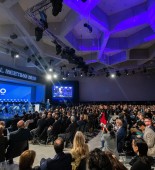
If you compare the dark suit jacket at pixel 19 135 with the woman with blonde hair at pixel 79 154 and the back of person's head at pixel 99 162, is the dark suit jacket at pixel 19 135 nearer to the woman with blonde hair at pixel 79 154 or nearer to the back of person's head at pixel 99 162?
the woman with blonde hair at pixel 79 154

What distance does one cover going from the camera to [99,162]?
2312mm

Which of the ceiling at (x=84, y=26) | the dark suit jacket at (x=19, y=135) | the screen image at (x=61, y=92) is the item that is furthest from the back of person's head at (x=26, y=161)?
the screen image at (x=61, y=92)

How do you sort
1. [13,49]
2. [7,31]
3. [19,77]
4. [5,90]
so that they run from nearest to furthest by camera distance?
[7,31], [13,49], [19,77], [5,90]

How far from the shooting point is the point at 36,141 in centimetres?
841

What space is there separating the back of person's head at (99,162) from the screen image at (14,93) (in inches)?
619

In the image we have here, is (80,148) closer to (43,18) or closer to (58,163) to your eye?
(58,163)

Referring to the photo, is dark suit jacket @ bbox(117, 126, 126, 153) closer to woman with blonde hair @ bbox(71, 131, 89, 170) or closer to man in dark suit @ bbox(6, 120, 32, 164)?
woman with blonde hair @ bbox(71, 131, 89, 170)

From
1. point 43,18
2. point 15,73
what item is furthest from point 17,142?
point 15,73

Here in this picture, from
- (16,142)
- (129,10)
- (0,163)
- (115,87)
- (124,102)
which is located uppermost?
(129,10)

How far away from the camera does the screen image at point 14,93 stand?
56.0ft

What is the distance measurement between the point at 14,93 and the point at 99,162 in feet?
57.1

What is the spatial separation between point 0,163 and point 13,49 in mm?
9056

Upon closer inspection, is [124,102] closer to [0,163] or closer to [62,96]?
[62,96]

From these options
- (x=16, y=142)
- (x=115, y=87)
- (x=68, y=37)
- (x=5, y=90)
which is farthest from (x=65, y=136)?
(x=115, y=87)
